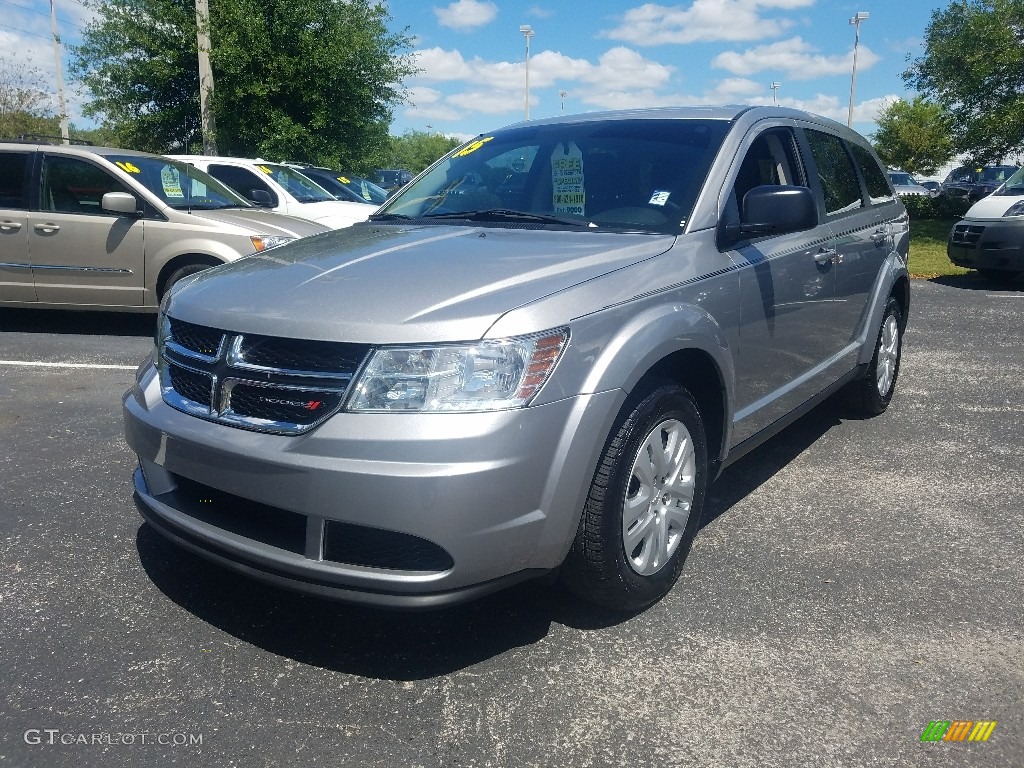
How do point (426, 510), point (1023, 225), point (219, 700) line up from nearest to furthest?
point (426, 510), point (219, 700), point (1023, 225)

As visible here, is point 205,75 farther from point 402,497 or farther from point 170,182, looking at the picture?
point 402,497

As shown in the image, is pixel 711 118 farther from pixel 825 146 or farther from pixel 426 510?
pixel 426 510

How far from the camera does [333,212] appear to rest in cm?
1184

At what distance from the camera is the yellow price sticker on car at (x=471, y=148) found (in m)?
4.38

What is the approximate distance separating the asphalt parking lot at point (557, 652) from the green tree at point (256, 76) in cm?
1406

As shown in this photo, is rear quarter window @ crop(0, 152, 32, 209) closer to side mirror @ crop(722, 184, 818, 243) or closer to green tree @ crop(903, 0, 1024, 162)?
side mirror @ crop(722, 184, 818, 243)

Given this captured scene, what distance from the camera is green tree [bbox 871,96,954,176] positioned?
41094 millimetres

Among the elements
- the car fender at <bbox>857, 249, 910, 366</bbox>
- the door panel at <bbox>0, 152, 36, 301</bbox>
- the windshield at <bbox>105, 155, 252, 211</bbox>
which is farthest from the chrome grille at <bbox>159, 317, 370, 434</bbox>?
the door panel at <bbox>0, 152, 36, 301</bbox>

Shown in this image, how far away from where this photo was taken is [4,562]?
11.3ft

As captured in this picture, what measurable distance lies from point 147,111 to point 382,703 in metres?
19.1

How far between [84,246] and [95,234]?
0.46ft

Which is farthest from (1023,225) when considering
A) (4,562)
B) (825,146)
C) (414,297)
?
(4,562)

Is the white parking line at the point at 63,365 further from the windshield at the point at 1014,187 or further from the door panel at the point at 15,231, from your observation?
the windshield at the point at 1014,187

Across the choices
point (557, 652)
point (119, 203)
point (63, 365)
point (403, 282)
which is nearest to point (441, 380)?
point (403, 282)
